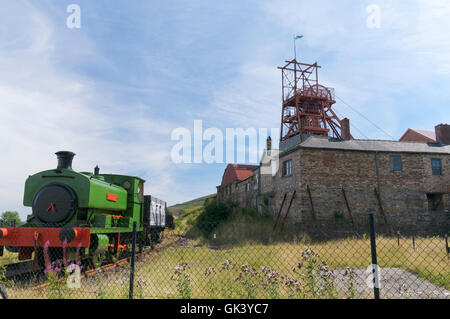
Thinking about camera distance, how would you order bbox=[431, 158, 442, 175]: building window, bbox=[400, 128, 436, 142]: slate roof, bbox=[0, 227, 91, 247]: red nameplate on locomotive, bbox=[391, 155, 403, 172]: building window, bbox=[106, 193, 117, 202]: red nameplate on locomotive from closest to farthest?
bbox=[0, 227, 91, 247]: red nameplate on locomotive → bbox=[106, 193, 117, 202]: red nameplate on locomotive → bbox=[391, 155, 403, 172]: building window → bbox=[431, 158, 442, 175]: building window → bbox=[400, 128, 436, 142]: slate roof

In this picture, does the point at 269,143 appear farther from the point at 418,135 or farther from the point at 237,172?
the point at 418,135

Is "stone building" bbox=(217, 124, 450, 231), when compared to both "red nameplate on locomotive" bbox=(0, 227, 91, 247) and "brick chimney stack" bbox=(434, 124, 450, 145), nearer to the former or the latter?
"brick chimney stack" bbox=(434, 124, 450, 145)

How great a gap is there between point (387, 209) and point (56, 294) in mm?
20097

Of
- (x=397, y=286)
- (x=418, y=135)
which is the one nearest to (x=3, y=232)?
(x=397, y=286)

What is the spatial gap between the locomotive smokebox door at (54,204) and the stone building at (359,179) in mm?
13849

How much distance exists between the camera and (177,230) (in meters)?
29.1

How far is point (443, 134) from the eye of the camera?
80.6ft

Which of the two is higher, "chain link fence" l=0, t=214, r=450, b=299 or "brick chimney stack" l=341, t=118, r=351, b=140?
"brick chimney stack" l=341, t=118, r=351, b=140

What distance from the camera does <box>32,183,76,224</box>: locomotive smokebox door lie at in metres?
Answer: 8.44

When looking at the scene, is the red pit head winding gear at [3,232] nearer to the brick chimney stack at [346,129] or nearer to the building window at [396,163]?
the building window at [396,163]

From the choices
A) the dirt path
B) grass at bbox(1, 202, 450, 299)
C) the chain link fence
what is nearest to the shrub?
grass at bbox(1, 202, 450, 299)

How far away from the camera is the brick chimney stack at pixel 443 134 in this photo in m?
24.4

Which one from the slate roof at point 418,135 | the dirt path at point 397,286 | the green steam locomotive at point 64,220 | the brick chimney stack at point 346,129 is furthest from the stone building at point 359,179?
the green steam locomotive at point 64,220
